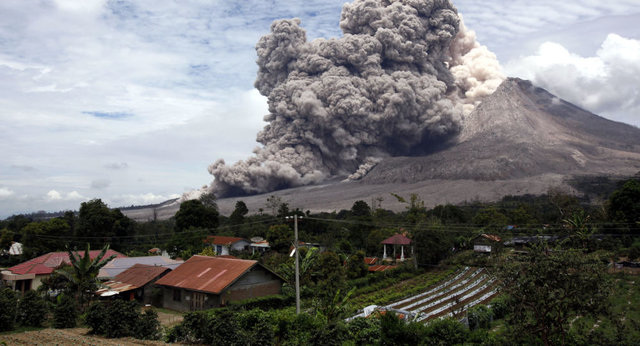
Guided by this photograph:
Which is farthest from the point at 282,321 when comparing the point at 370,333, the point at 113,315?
the point at 113,315

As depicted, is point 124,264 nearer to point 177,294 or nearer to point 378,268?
point 177,294

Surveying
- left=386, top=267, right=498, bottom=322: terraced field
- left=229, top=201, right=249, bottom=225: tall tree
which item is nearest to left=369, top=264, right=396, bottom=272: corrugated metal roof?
left=386, top=267, right=498, bottom=322: terraced field

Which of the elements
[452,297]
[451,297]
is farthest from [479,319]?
[451,297]

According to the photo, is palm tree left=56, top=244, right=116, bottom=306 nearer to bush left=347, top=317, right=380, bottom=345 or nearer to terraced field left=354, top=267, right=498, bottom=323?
bush left=347, top=317, right=380, bottom=345

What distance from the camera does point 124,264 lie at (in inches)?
1602

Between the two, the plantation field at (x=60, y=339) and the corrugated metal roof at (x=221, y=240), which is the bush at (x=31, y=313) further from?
the corrugated metal roof at (x=221, y=240)

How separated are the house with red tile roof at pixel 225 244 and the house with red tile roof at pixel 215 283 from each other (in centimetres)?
2296

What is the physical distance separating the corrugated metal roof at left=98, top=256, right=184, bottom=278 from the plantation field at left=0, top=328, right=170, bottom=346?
15.5 metres

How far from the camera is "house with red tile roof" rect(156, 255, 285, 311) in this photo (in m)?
27.5

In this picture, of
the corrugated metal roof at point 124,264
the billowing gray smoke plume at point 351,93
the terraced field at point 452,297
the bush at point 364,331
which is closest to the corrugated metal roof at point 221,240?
the corrugated metal roof at point 124,264

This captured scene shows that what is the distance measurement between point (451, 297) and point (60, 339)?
23.3m

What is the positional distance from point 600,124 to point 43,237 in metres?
154

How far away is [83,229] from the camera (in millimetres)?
54594

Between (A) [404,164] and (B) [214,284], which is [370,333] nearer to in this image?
(B) [214,284]
